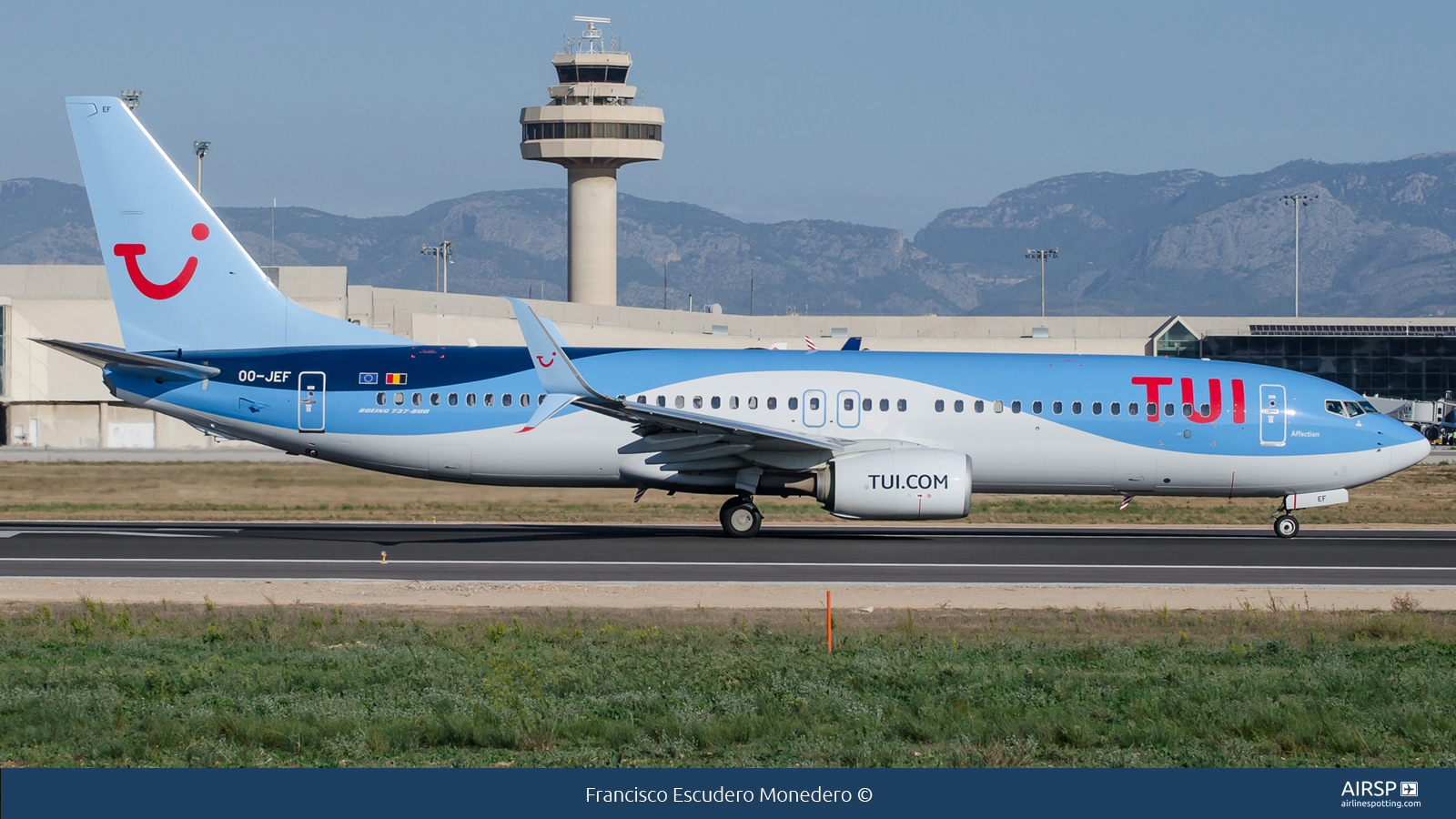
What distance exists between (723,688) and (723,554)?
39.4 ft

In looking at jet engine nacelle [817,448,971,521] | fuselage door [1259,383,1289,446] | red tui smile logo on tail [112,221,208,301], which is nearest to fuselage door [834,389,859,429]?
jet engine nacelle [817,448,971,521]

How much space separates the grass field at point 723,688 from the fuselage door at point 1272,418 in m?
10.9

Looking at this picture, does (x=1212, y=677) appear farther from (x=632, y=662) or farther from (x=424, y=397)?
(x=424, y=397)

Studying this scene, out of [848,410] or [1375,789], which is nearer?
[1375,789]

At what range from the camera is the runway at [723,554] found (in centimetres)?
2245

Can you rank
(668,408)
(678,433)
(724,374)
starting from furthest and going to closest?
(724,374), (668,408), (678,433)

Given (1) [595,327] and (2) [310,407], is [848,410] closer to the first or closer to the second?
(2) [310,407]

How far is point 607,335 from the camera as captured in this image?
7531 cm

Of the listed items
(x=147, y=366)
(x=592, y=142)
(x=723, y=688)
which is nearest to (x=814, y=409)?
(x=147, y=366)

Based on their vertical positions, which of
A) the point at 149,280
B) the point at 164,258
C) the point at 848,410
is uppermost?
the point at 164,258

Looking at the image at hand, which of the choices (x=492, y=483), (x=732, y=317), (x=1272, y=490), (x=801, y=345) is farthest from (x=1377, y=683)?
(x=732, y=317)

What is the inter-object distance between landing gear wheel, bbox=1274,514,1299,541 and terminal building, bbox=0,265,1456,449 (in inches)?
903

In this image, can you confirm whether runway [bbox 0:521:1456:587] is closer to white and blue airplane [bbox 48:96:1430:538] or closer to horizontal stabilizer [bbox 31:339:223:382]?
white and blue airplane [bbox 48:96:1430:538]

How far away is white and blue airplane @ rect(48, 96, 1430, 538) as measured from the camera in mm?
28797
